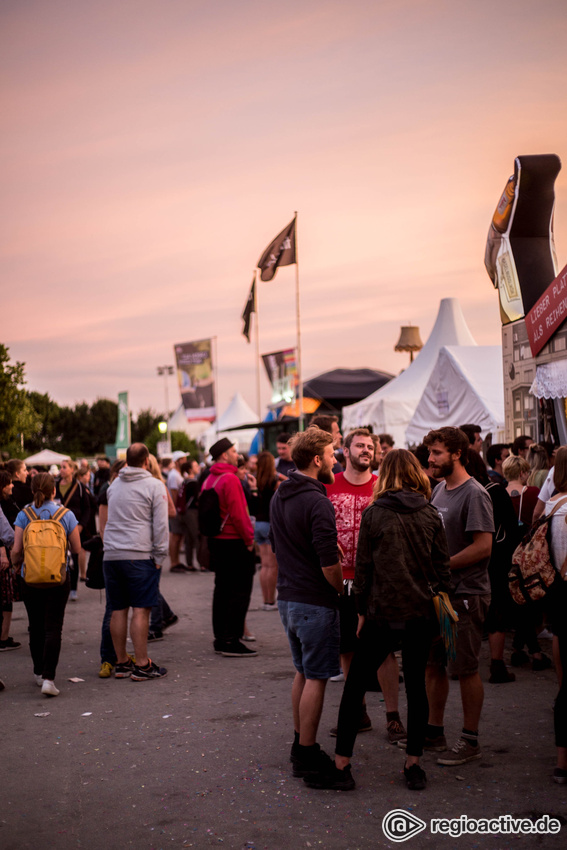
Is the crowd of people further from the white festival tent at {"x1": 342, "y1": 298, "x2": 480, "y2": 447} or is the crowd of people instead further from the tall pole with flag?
the tall pole with flag

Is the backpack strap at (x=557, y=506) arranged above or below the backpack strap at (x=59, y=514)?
above

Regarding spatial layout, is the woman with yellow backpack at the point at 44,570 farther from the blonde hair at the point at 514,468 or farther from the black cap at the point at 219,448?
the blonde hair at the point at 514,468

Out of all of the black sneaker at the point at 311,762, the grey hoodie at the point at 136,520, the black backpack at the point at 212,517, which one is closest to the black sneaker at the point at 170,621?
the black backpack at the point at 212,517

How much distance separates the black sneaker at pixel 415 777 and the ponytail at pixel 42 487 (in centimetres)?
394

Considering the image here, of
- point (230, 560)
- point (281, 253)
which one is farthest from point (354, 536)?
point (281, 253)

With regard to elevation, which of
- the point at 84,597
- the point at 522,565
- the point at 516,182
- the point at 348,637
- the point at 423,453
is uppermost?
the point at 516,182

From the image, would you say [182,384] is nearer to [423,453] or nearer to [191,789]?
[423,453]

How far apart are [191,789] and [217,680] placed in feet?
8.21

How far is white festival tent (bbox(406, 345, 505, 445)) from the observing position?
15.0 meters

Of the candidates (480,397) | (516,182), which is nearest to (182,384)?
(480,397)

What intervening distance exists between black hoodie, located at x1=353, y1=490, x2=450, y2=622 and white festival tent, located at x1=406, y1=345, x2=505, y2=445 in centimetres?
1013

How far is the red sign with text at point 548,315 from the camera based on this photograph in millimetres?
10227

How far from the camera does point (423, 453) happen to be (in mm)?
7691

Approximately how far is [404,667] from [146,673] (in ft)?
10.7
